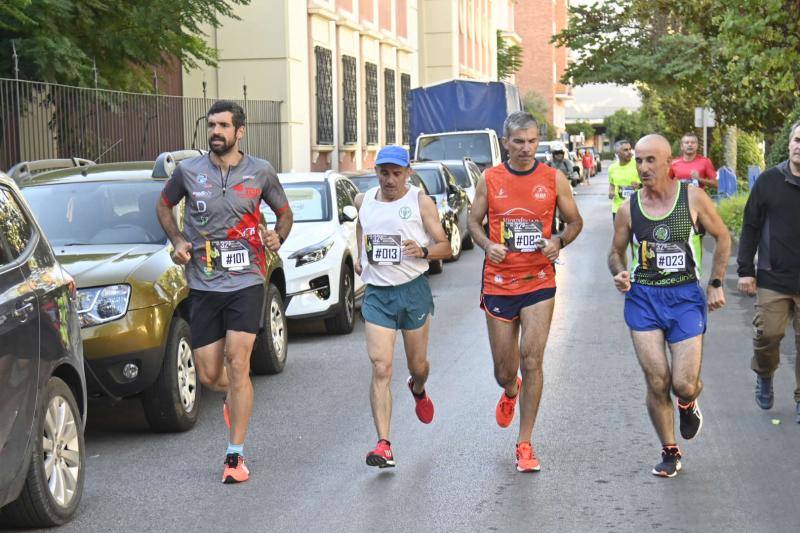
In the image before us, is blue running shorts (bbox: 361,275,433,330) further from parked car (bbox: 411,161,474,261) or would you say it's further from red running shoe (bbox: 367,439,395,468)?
parked car (bbox: 411,161,474,261)

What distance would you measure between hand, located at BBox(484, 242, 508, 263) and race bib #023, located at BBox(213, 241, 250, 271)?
4.36ft

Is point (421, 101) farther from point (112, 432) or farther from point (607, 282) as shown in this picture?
point (112, 432)

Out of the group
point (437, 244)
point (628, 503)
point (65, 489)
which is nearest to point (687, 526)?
point (628, 503)

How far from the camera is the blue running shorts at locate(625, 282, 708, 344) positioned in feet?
22.9

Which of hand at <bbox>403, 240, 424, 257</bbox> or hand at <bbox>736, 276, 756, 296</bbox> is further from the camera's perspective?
hand at <bbox>736, 276, 756, 296</bbox>

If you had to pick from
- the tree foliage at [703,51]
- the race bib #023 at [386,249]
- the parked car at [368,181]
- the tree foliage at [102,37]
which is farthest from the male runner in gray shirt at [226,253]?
the parked car at [368,181]

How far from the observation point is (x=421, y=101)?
33906mm

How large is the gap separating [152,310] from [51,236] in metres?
1.48

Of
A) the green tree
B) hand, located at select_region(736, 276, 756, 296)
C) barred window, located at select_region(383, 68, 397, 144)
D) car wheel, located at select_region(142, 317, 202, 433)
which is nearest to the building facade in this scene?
the green tree

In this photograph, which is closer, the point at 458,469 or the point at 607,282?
the point at 458,469

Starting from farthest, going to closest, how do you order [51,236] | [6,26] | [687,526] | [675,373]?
[6,26] → [51,236] → [675,373] → [687,526]

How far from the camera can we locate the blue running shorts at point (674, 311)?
6.96m

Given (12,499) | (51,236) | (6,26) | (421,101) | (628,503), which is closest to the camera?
(12,499)

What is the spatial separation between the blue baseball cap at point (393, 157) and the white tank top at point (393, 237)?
21 cm
